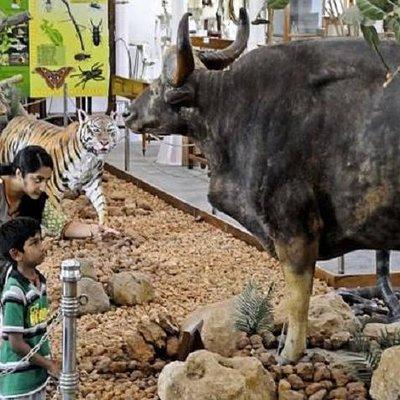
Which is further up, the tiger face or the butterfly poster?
the butterfly poster

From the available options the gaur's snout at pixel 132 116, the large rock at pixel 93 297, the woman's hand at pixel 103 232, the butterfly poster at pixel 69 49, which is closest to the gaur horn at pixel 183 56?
the gaur's snout at pixel 132 116

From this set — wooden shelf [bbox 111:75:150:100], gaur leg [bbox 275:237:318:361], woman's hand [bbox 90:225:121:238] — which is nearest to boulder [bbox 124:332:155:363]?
gaur leg [bbox 275:237:318:361]

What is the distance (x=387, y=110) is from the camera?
450 centimetres

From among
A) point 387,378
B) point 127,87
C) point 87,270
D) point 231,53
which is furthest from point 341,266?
point 127,87

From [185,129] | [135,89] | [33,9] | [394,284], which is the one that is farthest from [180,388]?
[135,89]

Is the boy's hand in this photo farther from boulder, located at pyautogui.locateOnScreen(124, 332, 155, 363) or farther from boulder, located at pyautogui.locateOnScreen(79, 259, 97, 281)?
boulder, located at pyautogui.locateOnScreen(79, 259, 97, 281)

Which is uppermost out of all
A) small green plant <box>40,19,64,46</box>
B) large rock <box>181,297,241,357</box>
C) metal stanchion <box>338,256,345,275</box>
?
small green plant <box>40,19,64,46</box>

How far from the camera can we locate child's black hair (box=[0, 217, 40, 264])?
4.22 meters

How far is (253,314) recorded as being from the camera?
209 inches

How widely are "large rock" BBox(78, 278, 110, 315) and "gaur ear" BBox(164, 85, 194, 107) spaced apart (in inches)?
78.5

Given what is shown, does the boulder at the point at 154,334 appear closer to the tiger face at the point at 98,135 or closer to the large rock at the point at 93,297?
the large rock at the point at 93,297

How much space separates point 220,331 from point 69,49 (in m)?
6.75

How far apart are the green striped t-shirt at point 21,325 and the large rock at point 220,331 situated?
1.19 metres

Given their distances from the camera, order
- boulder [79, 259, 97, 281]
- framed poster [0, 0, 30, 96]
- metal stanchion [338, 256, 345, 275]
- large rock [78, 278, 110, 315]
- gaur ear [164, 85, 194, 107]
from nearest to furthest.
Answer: gaur ear [164, 85, 194, 107] → large rock [78, 278, 110, 315] → boulder [79, 259, 97, 281] → metal stanchion [338, 256, 345, 275] → framed poster [0, 0, 30, 96]
